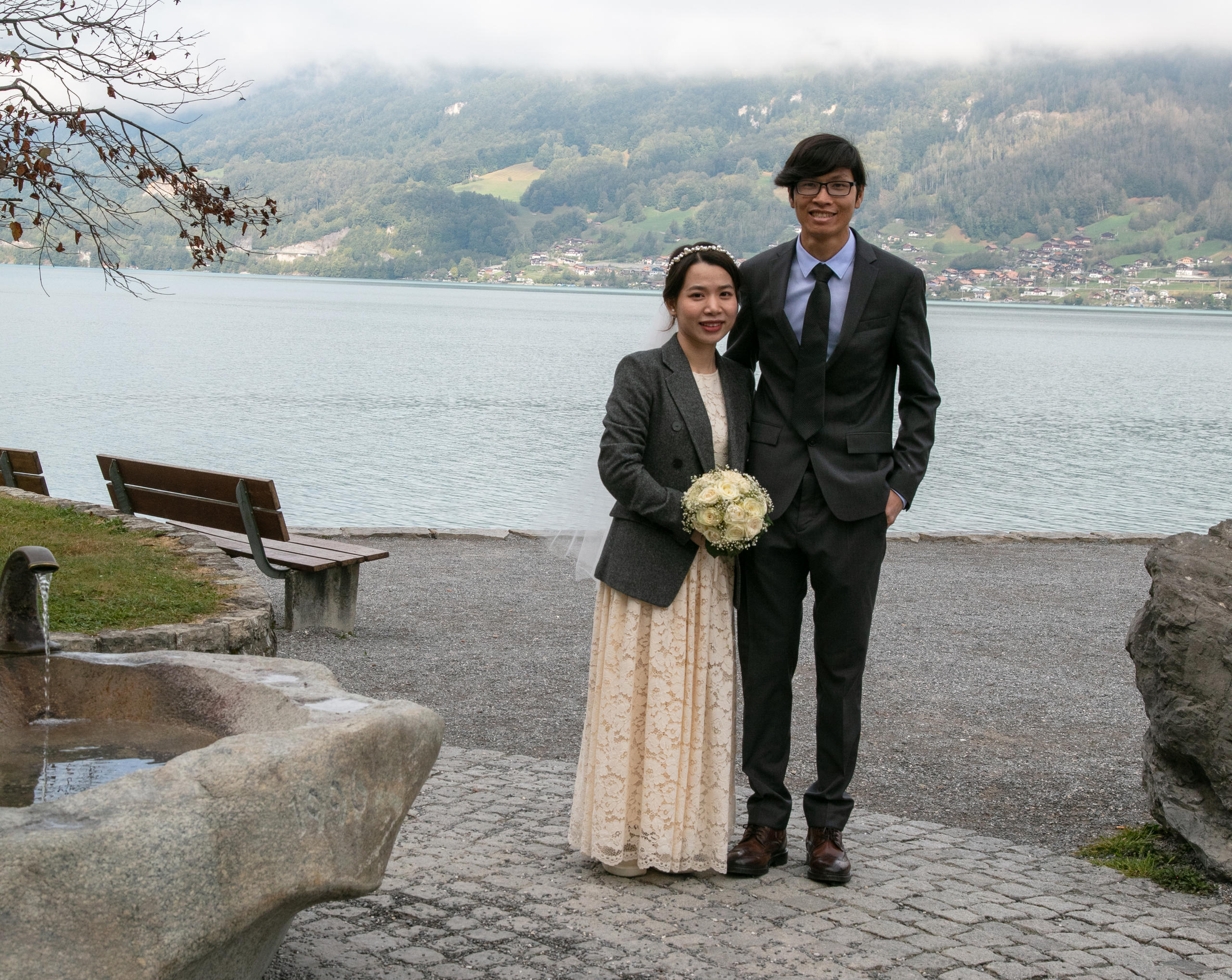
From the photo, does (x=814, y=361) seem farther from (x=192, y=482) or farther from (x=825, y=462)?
(x=192, y=482)

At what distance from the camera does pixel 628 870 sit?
4.27m

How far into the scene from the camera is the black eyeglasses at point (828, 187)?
4.20 meters

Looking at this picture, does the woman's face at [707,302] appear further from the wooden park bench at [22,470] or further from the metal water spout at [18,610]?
the wooden park bench at [22,470]

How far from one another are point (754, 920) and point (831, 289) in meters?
2.09

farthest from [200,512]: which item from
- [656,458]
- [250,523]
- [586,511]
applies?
[656,458]

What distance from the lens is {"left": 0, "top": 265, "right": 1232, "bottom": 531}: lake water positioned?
2006cm

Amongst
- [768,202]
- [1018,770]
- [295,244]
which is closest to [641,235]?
[768,202]

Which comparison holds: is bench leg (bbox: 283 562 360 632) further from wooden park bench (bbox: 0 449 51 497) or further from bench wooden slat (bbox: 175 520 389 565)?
wooden park bench (bbox: 0 449 51 497)

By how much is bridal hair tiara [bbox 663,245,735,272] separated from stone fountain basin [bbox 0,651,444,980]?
1985 mm

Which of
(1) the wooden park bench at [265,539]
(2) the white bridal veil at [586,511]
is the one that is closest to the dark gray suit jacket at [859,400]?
(2) the white bridal veil at [586,511]

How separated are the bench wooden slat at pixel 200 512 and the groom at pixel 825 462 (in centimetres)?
423

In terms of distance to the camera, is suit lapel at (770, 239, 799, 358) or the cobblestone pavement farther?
suit lapel at (770, 239, 799, 358)

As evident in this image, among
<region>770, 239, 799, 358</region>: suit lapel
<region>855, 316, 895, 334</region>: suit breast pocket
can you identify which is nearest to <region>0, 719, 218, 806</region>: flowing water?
<region>770, 239, 799, 358</region>: suit lapel

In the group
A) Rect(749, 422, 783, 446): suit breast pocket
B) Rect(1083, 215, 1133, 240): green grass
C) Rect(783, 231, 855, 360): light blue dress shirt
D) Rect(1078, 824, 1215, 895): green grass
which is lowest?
Rect(1078, 824, 1215, 895): green grass
